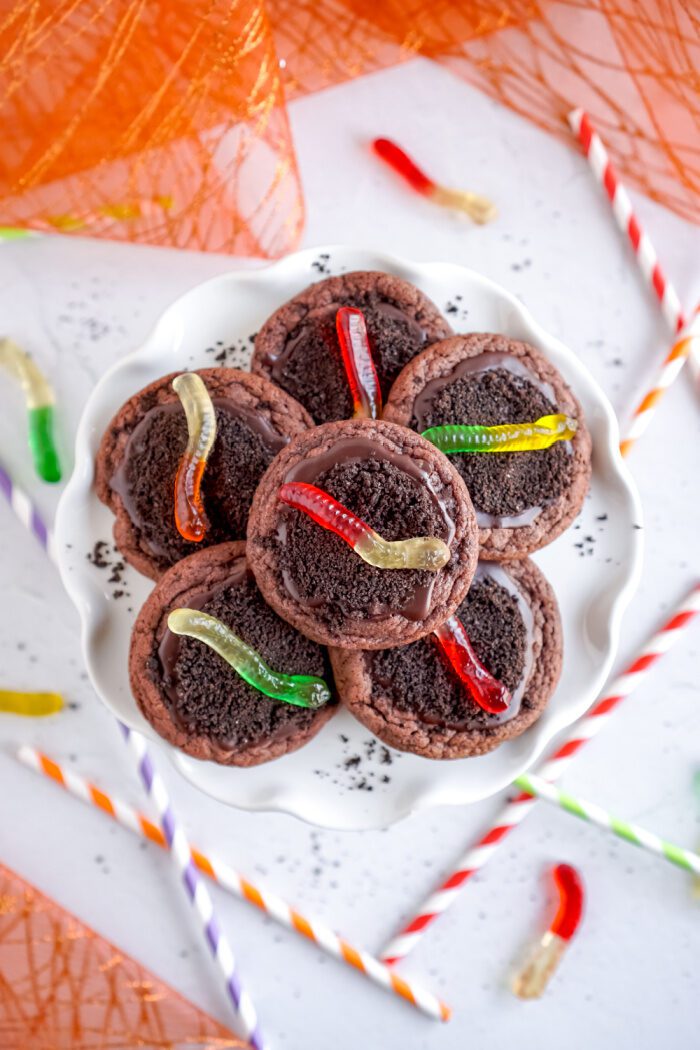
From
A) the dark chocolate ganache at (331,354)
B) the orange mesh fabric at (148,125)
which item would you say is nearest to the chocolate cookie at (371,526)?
the dark chocolate ganache at (331,354)

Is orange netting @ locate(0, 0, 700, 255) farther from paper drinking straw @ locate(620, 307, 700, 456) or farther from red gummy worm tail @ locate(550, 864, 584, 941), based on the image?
red gummy worm tail @ locate(550, 864, 584, 941)

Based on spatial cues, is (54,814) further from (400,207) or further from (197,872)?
(400,207)

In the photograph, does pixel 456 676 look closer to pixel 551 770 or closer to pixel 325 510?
pixel 325 510

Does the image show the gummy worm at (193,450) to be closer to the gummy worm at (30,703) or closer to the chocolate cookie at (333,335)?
the chocolate cookie at (333,335)

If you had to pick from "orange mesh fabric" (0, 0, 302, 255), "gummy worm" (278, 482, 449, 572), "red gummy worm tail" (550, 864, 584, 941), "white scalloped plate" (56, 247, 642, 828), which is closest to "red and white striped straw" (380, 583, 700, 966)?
"red gummy worm tail" (550, 864, 584, 941)

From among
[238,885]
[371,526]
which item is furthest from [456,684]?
[238,885]
